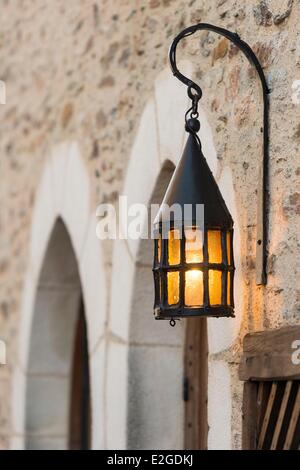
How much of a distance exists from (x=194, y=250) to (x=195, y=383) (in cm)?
133

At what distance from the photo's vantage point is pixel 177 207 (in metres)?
3.53

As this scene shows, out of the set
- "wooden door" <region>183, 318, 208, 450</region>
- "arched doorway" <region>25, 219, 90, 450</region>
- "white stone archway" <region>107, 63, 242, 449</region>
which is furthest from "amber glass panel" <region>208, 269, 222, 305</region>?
"arched doorway" <region>25, 219, 90, 450</region>

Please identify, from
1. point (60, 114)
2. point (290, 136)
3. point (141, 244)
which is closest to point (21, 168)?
point (60, 114)

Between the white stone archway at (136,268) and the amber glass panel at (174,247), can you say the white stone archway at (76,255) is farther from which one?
the amber glass panel at (174,247)

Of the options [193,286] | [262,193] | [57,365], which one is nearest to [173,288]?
[193,286]

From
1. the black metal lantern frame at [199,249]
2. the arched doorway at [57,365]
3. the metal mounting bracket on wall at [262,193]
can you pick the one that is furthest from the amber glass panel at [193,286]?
the arched doorway at [57,365]

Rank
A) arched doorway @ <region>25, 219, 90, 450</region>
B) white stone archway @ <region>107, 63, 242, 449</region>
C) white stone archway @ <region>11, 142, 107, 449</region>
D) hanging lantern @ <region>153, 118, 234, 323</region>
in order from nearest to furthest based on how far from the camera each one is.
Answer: hanging lantern @ <region>153, 118, 234, 323</region>
white stone archway @ <region>107, 63, 242, 449</region>
white stone archway @ <region>11, 142, 107, 449</region>
arched doorway @ <region>25, 219, 90, 450</region>

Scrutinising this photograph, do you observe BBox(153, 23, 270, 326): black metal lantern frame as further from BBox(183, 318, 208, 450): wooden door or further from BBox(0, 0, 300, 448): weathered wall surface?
BBox(183, 318, 208, 450): wooden door

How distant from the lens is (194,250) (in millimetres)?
3510

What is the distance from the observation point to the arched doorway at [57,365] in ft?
20.0

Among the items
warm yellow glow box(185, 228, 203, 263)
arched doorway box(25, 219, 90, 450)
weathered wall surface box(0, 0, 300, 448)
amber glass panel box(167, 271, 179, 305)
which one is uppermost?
weathered wall surface box(0, 0, 300, 448)

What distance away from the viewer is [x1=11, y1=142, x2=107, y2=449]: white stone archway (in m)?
5.13

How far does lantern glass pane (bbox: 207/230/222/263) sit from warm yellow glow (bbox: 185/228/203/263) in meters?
0.04

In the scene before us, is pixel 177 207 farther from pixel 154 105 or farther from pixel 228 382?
pixel 154 105
